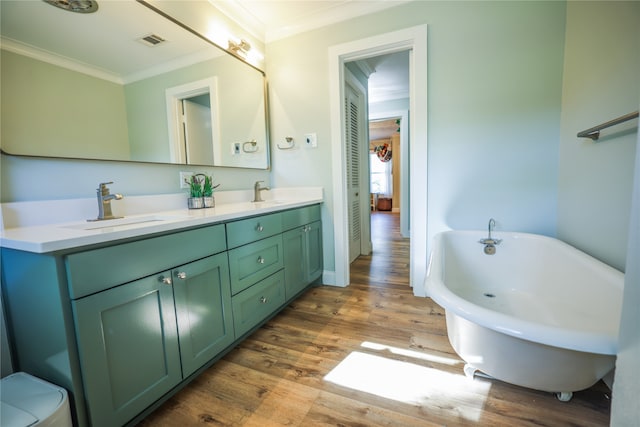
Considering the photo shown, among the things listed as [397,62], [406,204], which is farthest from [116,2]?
[406,204]

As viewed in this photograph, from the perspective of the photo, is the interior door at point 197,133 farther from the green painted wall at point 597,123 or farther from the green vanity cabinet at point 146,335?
the green painted wall at point 597,123

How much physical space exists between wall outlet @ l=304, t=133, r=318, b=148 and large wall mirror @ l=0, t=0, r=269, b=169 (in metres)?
0.65

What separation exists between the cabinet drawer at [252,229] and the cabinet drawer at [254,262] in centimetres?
3

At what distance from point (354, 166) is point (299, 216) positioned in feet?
4.63

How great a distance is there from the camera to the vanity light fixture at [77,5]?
1.21 meters

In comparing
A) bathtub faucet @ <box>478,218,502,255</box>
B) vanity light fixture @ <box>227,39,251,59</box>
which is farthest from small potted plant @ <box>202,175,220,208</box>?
bathtub faucet @ <box>478,218,502,255</box>

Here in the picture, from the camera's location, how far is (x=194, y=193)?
5.99 ft

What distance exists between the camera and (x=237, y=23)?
7.28 ft

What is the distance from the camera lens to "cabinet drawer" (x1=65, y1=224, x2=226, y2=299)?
0.85m

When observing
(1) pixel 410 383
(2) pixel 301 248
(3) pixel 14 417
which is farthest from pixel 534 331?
(2) pixel 301 248

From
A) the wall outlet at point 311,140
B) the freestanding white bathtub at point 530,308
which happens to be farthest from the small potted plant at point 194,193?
the freestanding white bathtub at point 530,308

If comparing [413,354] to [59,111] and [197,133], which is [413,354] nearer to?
[197,133]

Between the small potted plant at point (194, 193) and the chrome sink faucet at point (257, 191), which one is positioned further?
the chrome sink faucet at point (257, 191)

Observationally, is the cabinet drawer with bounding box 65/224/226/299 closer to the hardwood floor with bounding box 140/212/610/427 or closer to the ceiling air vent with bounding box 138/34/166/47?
the hardwood floor with bounding box 140/212/610/427
